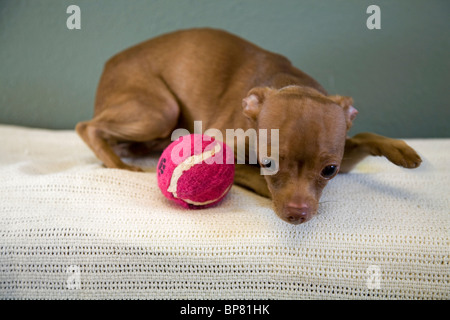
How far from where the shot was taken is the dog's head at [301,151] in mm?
1574

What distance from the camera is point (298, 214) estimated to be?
59.0 inches

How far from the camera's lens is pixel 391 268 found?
4.64 feet

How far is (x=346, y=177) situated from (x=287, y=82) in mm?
625

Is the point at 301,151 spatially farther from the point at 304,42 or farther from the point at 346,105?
the point at 304,42

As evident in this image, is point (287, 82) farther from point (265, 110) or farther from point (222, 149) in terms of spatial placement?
point (222, 149)

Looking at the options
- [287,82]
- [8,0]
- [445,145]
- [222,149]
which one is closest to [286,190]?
[222,149]

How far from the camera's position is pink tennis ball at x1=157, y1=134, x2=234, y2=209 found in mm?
1623

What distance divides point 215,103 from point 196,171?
0.99 metres

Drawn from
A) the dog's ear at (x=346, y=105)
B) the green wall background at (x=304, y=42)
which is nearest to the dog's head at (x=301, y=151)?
the dog's ear at (x=346, y=105)

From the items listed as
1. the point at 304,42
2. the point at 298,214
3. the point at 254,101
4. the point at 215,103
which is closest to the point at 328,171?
the point at 298,214

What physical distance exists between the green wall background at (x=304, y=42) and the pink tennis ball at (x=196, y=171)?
1877 millimetres

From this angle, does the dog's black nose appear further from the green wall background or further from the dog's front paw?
the green wall background

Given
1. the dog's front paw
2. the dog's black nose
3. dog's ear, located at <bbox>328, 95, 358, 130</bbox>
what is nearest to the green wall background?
dog's ear, located at <bbox>328, 95, 358, 130</bbox>

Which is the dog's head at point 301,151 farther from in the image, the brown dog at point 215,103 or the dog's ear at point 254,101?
the dog's ear at point 254,101
